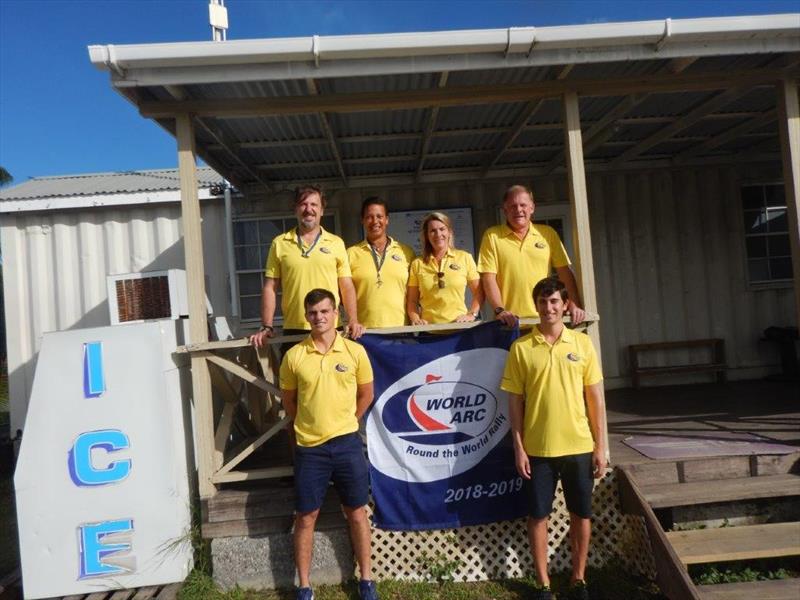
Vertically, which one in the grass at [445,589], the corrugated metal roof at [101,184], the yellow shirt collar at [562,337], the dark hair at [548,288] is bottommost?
the grass at [445,589]

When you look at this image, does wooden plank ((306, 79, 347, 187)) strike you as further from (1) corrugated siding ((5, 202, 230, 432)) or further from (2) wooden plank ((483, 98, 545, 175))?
(1) corrugated siding ((5, 202, 230, 432))

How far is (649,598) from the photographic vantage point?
316 centimetres

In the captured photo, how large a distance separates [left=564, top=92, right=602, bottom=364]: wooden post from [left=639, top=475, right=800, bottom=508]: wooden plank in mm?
1219

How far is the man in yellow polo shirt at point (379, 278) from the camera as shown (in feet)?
11.8

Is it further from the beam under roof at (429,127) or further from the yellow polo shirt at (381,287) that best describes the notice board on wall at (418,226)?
the yellow polo shirt at (381,287)

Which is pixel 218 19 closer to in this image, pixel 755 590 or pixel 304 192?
pixel 304 192

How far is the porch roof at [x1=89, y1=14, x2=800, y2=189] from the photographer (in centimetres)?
334

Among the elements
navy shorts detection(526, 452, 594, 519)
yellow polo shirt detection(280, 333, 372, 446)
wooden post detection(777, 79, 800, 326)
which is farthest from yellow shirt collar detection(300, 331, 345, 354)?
wooden post detection(777, 79, 800, 326)

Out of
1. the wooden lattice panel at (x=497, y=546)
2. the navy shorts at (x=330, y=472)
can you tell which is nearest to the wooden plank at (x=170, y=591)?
the navy shorts at (x=330, y=472)

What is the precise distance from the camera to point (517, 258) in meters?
3.51

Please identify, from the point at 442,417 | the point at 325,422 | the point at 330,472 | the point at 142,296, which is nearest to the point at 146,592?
the point at 330,472

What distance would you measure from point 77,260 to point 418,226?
410cm

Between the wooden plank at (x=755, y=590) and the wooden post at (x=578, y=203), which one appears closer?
the wooden plank at (x=755, y=590)

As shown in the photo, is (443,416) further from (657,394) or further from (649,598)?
(657,394)
